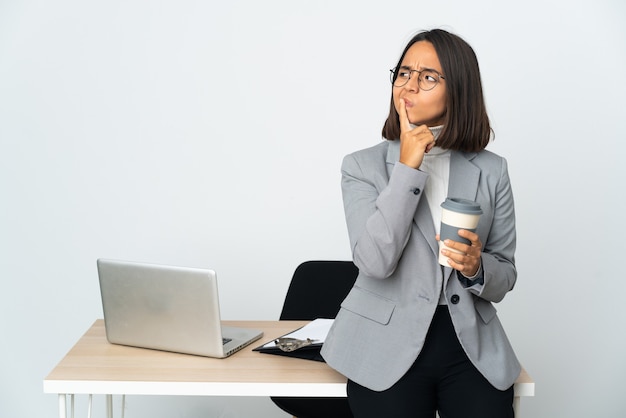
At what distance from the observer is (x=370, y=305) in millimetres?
2154

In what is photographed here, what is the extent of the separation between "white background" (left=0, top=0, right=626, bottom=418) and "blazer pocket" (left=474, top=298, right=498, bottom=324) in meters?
1.87

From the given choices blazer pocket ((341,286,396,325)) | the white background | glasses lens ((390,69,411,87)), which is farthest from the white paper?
the white background

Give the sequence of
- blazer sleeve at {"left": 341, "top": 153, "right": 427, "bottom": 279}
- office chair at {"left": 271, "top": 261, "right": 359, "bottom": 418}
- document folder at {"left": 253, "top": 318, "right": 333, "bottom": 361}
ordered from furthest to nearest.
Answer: office chair at {"left": 271, "top": 261, "right": 359, "bottom": 418} < document folder at {"left": 253, "top": 318, "right": 333, "bottom": 361} < blazer sleeve at {"left": 341, "top": 153, "right": 427, "bottom": 279}

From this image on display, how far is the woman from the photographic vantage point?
2.05 metres

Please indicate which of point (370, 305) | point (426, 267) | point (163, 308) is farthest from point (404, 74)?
point (163, 308)

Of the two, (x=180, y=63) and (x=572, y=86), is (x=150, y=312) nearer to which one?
(x=180, y=63)

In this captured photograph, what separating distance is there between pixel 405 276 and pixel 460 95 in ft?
1.69

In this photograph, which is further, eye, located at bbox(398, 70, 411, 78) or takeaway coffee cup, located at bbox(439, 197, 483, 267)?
eye, located at bbox(398, 70, 411, 78)

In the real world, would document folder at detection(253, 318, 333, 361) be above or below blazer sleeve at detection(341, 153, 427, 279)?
below

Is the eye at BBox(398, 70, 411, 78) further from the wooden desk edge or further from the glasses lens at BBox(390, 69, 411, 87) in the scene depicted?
the wooden desk edge

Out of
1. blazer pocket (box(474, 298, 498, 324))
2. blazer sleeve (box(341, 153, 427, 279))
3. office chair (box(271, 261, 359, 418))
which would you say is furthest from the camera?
office chair (box(271, 261, 359, 418))

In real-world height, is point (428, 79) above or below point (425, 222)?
above

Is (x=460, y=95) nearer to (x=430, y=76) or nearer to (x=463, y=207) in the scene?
(x=430, y=76)

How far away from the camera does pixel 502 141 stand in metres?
3.93
